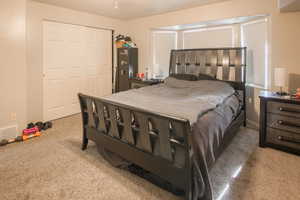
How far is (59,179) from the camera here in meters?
2.13

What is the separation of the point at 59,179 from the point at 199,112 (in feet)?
5.50

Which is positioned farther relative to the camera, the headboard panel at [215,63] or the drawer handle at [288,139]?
the headboard panel at [215,63]

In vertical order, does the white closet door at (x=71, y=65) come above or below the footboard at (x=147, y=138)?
above

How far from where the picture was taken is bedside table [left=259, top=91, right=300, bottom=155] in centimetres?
260

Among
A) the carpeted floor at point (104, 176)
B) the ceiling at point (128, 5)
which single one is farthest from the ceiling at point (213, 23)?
the carpeted floor at point (104, 176)

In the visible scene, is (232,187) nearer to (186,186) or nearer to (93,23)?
(186,186)

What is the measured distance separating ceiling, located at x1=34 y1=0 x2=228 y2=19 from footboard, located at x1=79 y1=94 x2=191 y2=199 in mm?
2412

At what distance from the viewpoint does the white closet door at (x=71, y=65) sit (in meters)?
4.18

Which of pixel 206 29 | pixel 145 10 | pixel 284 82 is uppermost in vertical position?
pixel 145 10

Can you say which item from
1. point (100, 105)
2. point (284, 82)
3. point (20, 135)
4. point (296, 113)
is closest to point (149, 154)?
point (100, 105)

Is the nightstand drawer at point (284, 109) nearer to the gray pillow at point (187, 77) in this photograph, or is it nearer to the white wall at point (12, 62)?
the gray pillow at point (187, 77)

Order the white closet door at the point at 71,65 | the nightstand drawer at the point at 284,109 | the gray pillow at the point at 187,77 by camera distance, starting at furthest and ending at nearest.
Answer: the white closet door at the point at 71,65 < the gray pillow at the point at 187,77 < the nightstand drawer at the point at 284,109

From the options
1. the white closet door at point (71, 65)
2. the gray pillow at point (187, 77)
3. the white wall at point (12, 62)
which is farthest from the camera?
the white closet door at point (71, 65)

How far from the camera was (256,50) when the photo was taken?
3.79 m
